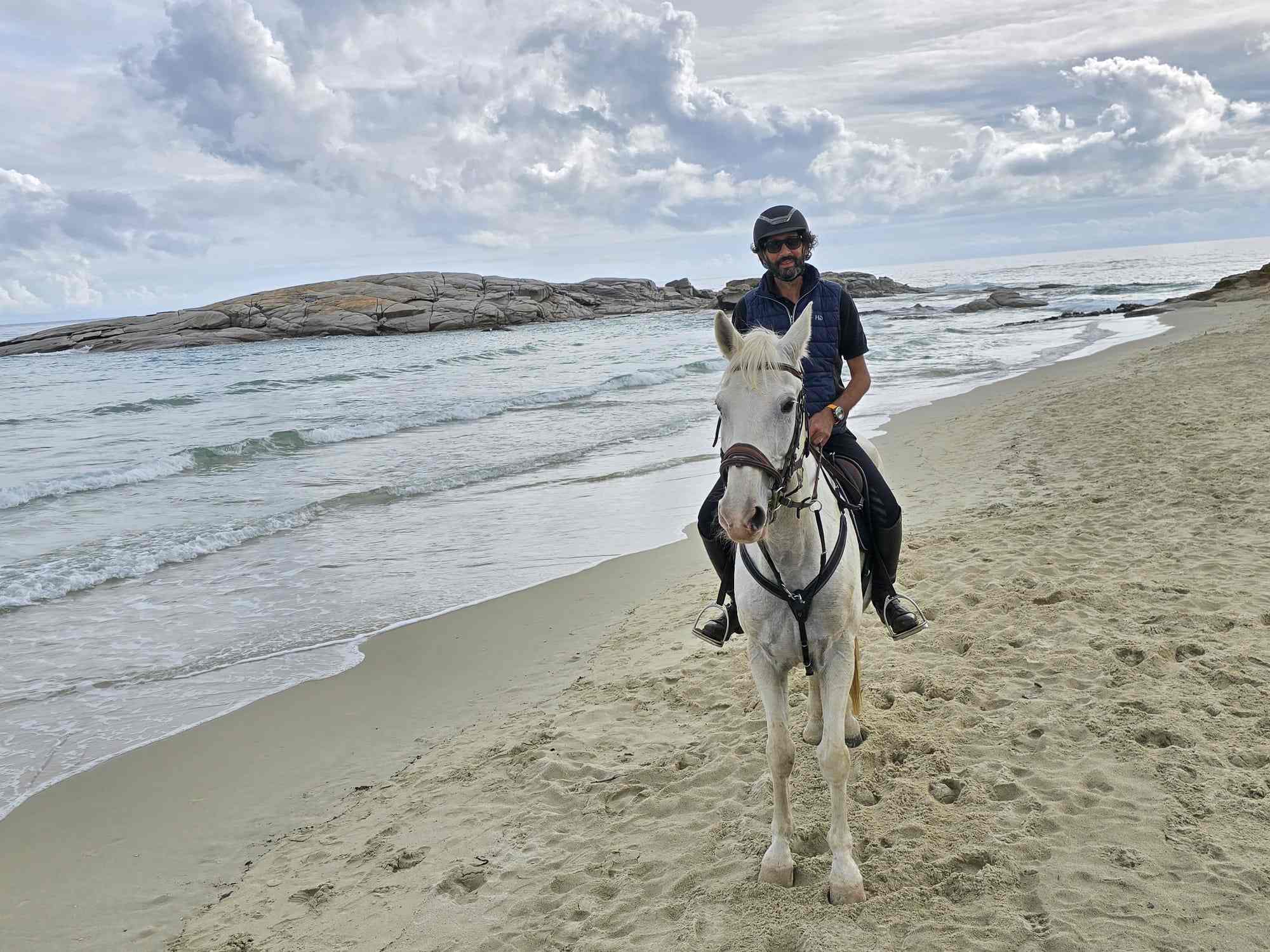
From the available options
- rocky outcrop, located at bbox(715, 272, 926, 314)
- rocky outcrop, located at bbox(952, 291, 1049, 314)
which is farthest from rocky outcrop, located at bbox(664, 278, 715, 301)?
rocky outcrop, located at bbox(952, 291, 1049, 314)

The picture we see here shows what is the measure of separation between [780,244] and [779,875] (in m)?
3.02

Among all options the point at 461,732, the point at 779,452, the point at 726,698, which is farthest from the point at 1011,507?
the point at 779,452

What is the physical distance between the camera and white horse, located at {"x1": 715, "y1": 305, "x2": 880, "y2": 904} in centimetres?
314

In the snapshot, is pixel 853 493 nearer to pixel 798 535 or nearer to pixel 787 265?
pixel 798 535

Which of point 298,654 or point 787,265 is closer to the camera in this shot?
point 787,265

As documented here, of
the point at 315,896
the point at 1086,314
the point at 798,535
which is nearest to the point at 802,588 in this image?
the point at 798,535

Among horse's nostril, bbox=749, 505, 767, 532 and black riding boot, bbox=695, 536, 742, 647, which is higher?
horse's nostril, bbox=749, 505, 767, 532

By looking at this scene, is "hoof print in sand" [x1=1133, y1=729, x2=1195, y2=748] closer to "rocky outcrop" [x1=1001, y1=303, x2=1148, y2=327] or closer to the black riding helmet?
the black riding helmet

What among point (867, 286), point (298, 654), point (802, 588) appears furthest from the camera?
point (867, 286)

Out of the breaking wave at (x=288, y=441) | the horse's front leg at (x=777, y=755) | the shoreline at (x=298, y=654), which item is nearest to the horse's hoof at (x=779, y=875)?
the horse's front leg at (x=777, y=755)

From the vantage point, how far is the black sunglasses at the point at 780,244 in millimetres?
4242

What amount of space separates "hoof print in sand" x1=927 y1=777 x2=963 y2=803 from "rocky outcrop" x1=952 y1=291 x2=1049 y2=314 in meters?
56.7

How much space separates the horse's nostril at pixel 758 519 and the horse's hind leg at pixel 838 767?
115cm

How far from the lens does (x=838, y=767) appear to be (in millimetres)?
3668
